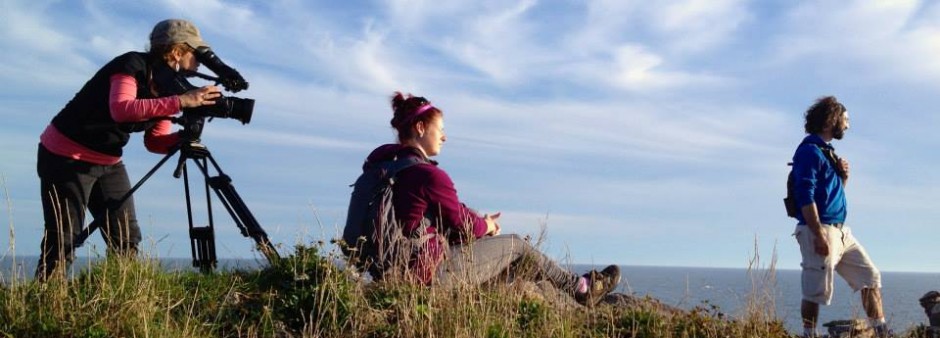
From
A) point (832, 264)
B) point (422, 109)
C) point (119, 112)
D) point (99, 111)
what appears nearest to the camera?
point (119, 112)

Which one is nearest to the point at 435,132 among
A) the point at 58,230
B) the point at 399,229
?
the point at 399,229

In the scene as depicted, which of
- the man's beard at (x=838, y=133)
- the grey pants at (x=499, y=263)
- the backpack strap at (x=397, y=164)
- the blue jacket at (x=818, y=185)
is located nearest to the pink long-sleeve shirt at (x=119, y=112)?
the backpack strap at (x=397, y=164)

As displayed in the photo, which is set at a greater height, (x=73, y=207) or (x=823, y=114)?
(x=823, y=114)

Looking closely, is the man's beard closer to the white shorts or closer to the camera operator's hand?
the white shorts

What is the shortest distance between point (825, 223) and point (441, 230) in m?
3.06

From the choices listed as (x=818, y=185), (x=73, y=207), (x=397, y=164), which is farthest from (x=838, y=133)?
(x=73, y=207)

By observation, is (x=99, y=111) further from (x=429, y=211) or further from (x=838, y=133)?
(x=838, y=133)

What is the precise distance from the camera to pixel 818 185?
659 cm

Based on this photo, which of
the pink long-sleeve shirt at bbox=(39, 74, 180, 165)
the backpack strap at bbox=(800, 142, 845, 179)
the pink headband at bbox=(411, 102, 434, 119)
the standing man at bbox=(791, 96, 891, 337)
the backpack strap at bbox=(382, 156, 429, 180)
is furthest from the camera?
the backpack strap at bbox=(800, 142, 845, 179)

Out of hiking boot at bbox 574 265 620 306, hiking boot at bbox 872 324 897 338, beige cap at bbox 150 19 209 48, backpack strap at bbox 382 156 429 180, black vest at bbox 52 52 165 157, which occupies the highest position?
beige cap at bbox 150 19 209 48

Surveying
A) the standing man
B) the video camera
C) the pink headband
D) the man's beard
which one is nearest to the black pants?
the video camera

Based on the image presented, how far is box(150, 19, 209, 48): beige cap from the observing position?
528 cm

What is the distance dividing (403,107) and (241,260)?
1.37 m

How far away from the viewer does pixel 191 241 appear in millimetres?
5492
